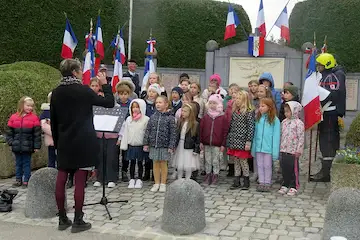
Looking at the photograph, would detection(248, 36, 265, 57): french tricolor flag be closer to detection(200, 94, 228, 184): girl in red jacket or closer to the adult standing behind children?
detection(200, 94, 228, 184): girl in red jacket

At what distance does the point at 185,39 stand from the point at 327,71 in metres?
12.1

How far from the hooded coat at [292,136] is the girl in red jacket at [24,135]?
3735mm

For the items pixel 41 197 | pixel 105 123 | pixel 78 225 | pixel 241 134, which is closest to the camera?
pixel 78 225

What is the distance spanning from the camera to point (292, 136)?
6.67 metres

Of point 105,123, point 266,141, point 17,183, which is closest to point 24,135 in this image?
point 17,183

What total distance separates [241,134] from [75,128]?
2.92 metres

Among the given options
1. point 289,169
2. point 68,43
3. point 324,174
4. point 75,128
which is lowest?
point 324,174

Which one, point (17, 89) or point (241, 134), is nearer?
point (241, 134)

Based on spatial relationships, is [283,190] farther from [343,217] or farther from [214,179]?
[343,217]

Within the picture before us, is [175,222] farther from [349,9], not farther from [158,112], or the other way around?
[349,9]

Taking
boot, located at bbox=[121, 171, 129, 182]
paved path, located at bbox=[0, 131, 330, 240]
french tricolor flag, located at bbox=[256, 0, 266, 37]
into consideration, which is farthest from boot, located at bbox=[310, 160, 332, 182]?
french tricolor flag, located at bbox=[256, 0, 266, 37]

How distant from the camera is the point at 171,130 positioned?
688 cm

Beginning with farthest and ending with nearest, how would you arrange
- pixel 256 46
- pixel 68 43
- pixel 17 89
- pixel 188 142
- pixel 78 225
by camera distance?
pixel 256 46, pixel 68 43, pixel 17 89, pixel 188 142, pixel 78 225

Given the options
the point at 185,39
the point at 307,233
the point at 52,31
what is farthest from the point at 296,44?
the point at 307,233
